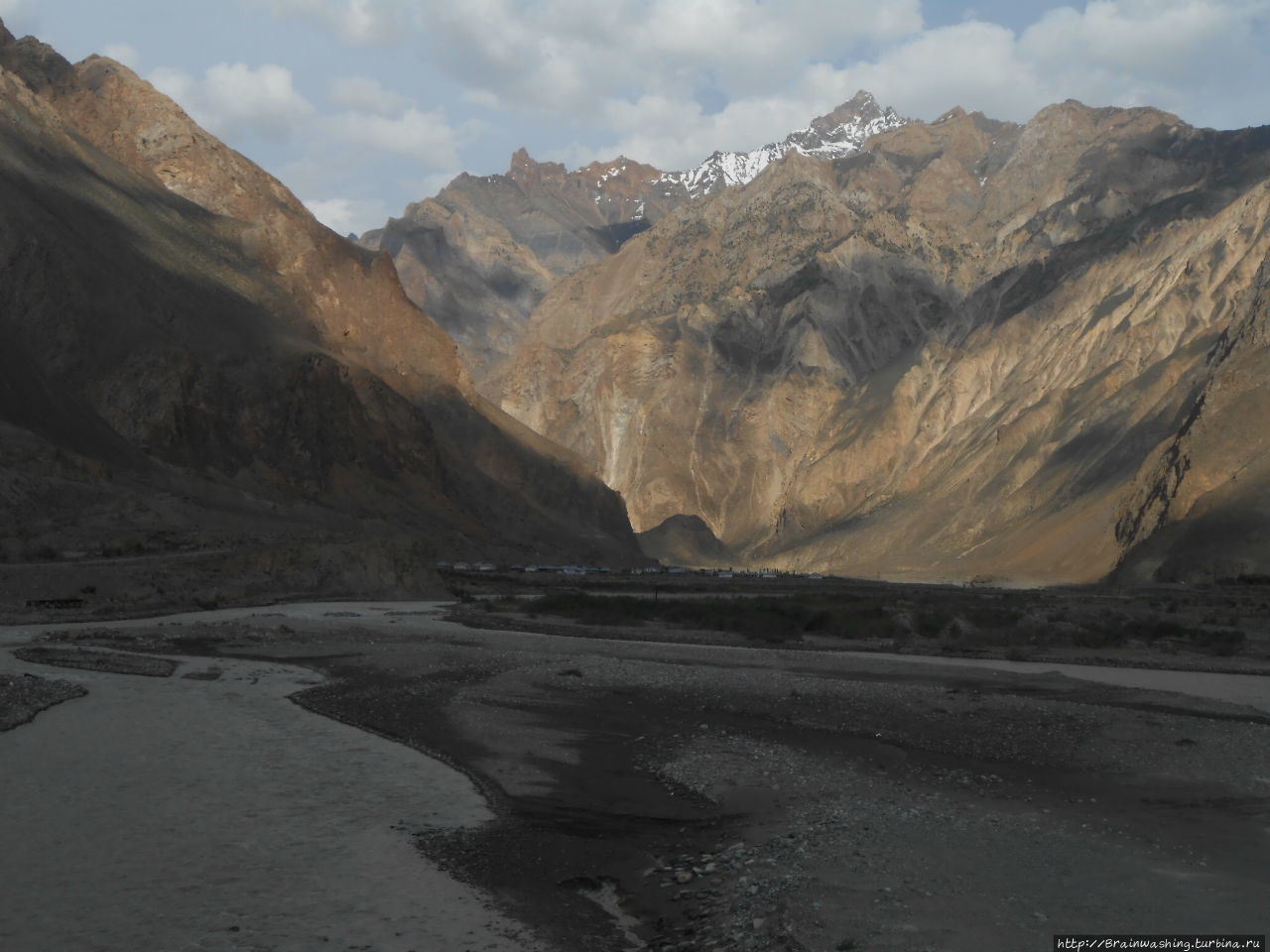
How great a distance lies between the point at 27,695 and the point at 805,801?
53.9ft

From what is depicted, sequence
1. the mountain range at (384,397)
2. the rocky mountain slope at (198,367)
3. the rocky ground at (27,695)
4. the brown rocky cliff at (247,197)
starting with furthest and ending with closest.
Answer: the brown rocky cliff at (247,197) < the mountain range at (384,397) < the rocky mountain slope at (198,367) < the rocky ground at (27,695)

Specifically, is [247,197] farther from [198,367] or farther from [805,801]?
[805,801]

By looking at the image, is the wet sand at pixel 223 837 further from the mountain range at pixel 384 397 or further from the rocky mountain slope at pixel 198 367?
the mountain range at pixel 384 397

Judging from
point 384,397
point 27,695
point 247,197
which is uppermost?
point 247,197

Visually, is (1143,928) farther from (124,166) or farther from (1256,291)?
(124,166)

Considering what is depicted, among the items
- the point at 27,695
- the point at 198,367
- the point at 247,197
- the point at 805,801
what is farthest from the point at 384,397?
the point at 805,801

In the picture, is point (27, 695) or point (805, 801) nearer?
point (805, 801)

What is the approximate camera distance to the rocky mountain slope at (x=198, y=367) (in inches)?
3051

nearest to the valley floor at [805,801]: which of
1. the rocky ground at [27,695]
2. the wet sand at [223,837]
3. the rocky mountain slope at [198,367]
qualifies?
the wet sand at [223,837]

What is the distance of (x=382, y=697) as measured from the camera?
28.9 metres

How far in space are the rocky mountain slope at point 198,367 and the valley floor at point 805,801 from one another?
136ft

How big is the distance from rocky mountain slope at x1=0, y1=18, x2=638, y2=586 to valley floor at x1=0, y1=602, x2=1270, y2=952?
1628 inches

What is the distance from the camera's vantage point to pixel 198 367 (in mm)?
105062

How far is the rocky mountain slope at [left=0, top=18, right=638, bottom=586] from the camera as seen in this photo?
7750cm
